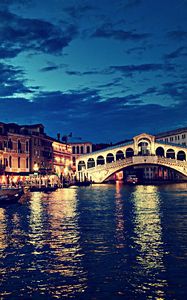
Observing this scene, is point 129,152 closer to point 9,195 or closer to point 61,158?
point 61,158

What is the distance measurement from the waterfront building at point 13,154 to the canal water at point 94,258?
29374 millimetres

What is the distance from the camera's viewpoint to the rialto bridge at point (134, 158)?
62.7m

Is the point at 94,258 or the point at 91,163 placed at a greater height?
the point at 91,163

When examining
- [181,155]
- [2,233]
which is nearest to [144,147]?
[181,155]

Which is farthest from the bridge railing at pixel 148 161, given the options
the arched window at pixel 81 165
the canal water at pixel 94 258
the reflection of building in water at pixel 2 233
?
the canal water at pixel 94 258

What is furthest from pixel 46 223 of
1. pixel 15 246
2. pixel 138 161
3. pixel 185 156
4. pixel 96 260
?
pixel 185 156

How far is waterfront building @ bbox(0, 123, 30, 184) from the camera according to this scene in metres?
48.2

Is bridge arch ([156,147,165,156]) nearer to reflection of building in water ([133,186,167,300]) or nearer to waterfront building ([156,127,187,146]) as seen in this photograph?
waterfront building ([156,127,187,146])

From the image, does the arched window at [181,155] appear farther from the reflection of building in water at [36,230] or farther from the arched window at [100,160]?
the reflection of building in water at [36,230]

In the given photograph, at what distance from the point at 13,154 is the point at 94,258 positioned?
4042cm

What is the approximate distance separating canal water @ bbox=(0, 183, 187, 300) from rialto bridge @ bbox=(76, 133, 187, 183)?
43.3 meters

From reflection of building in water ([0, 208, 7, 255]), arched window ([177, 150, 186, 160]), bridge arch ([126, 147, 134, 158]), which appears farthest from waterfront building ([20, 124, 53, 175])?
reflection of building in water ([0, 208, 7, 255])

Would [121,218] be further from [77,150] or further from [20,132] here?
[77,150]

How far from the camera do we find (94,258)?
11656 mm
